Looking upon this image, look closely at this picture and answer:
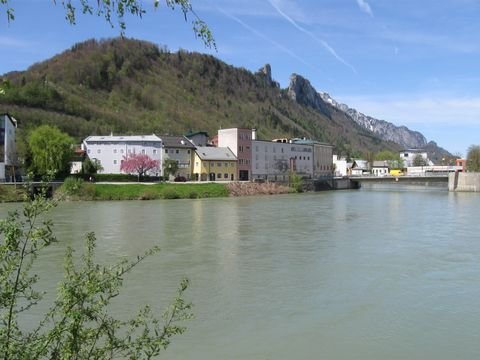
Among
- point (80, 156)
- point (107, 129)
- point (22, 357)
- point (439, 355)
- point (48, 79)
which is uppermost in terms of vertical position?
point (48, 79)

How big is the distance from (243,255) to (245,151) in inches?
2346

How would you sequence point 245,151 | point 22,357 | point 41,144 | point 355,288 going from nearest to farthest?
point 22,357, point 355,288, point 41,144, point 245,151

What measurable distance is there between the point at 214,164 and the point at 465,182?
37444 mm

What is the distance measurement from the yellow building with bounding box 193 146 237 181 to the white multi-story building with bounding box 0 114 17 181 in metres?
23.9

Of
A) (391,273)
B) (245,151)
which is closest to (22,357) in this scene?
(391,273)

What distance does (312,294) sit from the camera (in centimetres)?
1284

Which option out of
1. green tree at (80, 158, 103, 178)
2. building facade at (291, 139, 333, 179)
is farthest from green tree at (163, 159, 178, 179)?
building facade at (291, 139, 333, 179)

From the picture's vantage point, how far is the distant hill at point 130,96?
104 metres

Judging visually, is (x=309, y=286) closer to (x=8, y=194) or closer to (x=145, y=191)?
(x=8, y=194)

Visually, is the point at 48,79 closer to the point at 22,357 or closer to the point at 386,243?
the point at 386,243

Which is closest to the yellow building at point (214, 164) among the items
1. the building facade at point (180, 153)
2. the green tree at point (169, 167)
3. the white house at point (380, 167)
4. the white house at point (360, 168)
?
the building facade at point (180, 153)

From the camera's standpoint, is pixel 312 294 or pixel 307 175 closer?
pixel 312 294

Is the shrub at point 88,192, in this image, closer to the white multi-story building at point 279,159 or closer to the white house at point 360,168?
the white multi-story building at point 279,159

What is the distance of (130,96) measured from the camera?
147500mm
